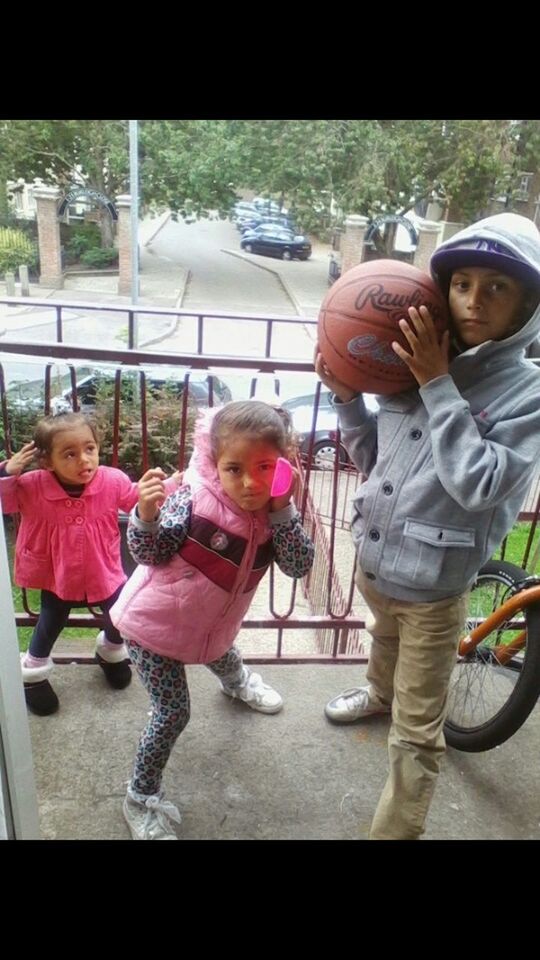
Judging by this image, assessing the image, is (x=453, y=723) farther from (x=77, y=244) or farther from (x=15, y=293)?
(x=15, y=293)

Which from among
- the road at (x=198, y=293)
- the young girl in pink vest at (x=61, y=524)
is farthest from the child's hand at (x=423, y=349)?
the road at (x=198, y=293)

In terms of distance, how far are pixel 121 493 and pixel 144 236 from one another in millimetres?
2015

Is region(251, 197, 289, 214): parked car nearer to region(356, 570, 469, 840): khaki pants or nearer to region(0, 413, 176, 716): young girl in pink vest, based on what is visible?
region(0, 413, 176, 716): young girl in pink vest

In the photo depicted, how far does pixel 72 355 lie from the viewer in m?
1.88

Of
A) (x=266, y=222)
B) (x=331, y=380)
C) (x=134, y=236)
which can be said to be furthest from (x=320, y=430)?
(x=331, y=380)

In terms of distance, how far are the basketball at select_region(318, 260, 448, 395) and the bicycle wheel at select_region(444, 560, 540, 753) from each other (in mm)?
886

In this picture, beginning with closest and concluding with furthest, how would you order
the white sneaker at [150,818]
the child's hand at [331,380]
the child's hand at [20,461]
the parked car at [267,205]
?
the child's hand at [331,380] < the white sneaker at [150,818] < the child's hand at [20,461] < the parked car at [267,205]

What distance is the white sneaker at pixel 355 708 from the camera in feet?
6.59

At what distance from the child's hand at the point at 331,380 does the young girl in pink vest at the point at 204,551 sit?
0.44 feet

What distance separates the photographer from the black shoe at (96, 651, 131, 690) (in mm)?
2066

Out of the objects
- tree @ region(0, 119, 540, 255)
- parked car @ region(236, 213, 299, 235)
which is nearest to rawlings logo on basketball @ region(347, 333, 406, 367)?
tree @ region(0, 119, 540, 255)

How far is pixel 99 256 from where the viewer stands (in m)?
3.30

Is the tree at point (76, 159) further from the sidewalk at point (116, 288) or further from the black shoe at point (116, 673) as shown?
the black shoe at point (116, 673)

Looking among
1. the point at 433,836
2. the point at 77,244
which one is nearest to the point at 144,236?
the point at 77,244
